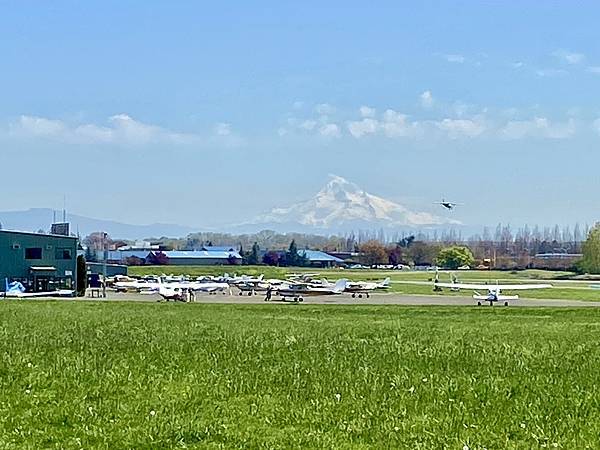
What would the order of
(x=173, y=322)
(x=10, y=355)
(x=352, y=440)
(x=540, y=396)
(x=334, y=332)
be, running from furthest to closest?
1. (x=173, y=322)
2. (x=334, y=332)
3. (x=10, y=355)
4. (x=540, y=396)
5. (x=352, y=440)

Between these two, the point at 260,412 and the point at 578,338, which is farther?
the point at 578,338

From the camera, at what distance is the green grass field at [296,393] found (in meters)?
10.6

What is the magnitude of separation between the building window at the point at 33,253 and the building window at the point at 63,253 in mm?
2352

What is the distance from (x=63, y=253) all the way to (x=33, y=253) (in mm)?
3881

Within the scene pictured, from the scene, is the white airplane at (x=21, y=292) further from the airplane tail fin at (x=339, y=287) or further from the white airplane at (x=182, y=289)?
the airplane tail fin at (x=339, y=287)

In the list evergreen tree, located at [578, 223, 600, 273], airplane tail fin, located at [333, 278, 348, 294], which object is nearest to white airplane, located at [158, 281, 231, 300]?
airplane tail fin, located at [333, 278, 348, 294]

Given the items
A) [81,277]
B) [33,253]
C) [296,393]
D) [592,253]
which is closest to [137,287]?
[81,277]

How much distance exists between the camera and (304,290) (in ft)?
310

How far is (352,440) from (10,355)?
28.0 feet

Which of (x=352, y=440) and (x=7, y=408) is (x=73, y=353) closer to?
(x=7, y=408)

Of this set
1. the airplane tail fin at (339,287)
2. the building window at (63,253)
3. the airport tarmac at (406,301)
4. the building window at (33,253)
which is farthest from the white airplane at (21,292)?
the airplane tail fin at (339,287)

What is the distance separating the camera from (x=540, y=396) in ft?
41.4

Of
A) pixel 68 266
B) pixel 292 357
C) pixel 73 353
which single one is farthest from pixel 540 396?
pixel 68 266

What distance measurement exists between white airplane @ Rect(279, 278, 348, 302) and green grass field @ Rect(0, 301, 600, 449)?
68082 millimetres
